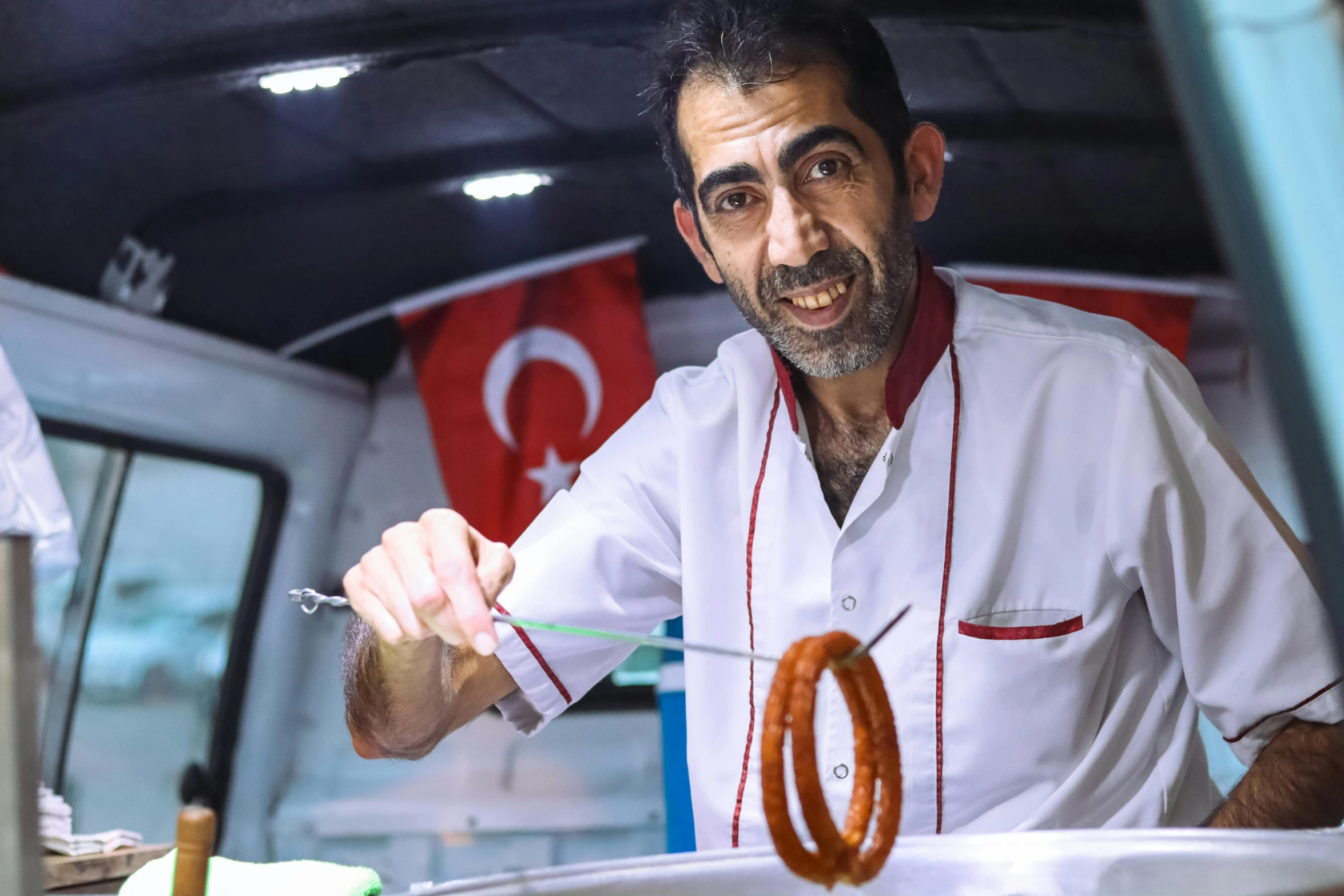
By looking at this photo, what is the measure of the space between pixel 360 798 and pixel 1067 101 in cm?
356

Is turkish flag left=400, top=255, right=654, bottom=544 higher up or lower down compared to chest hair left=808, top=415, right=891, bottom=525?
higher up

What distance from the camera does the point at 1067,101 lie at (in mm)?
3102

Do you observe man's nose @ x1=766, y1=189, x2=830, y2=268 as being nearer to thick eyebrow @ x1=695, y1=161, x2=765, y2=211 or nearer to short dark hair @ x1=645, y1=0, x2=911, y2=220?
thick eyebrow @ x1=695, y1=161, x2=765, y2=211

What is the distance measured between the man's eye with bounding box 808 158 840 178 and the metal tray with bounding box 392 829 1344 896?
32.3 inches

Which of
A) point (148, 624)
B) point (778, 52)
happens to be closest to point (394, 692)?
point (778, 52)

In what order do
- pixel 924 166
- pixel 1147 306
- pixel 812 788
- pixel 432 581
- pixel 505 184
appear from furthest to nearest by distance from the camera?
pixel 1147 306 → pixel 505 184 → pixel 924 166 → pixel 432 581 → pixel 812 788

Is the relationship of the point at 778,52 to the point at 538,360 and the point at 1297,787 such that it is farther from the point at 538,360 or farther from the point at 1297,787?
the point at 538,360

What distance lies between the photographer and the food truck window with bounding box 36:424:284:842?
4.18m

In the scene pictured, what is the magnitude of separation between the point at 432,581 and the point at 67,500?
3.52 meters

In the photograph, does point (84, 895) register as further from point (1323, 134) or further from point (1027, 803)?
point (1323, 134)

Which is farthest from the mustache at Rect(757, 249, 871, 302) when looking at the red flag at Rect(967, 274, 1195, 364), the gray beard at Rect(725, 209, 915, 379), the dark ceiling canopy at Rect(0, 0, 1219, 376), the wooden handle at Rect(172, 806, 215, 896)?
the red flag at Rect(967, 274, 1195, 364)

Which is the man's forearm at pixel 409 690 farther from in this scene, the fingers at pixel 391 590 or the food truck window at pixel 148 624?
the food truck window at pixel 148 624

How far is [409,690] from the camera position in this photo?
1.46 meters

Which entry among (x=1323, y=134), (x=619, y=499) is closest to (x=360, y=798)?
(x=619, y=499)
